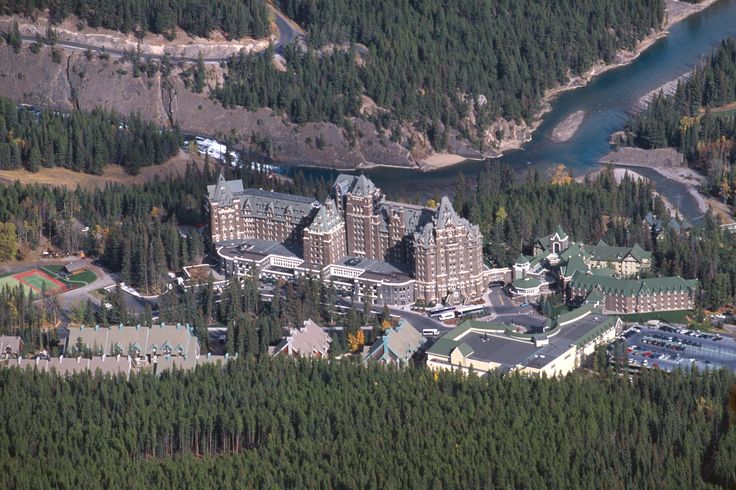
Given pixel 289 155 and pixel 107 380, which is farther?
pixel 289 155

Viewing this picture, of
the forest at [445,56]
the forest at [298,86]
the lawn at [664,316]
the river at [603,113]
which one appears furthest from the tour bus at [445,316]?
the forest at [298,86]

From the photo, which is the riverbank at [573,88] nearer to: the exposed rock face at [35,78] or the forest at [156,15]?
the forest at [156,15]

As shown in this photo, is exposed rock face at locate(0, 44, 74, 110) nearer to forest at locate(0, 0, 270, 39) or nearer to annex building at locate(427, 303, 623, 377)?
forest at locate(0, 0, 270, 39)

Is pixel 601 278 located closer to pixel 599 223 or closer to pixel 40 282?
pixel 599 223

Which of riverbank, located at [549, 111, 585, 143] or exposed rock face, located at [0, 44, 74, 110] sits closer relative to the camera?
riverbank, located at [549, 111, 585, 143]

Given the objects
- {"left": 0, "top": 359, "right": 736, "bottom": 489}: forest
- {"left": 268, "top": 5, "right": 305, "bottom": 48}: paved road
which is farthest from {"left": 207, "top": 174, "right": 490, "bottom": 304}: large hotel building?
{"left": 268, "top": 5, "right": 305, "bottom": 48}: paved road

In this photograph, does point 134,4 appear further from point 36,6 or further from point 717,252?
point 717,252

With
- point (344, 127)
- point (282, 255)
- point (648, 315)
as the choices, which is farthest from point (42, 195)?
point (648, 315)
